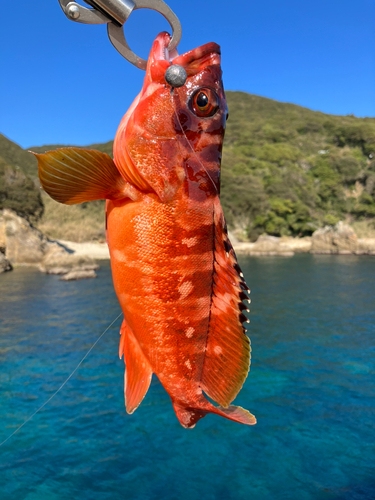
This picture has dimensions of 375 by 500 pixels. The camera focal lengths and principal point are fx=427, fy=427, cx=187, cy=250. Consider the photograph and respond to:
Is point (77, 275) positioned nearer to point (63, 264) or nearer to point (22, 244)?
point (63, 264)

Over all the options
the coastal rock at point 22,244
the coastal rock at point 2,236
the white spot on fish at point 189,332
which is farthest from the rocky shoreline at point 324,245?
the white spot on fish at point 189,332

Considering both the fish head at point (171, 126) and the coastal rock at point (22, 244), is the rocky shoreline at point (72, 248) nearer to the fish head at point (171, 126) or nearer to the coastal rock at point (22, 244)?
the coastal rock at point (22, 244)

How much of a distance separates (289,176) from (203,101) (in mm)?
71213

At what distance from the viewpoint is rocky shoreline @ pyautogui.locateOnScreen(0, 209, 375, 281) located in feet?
112

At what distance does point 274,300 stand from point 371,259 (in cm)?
2502

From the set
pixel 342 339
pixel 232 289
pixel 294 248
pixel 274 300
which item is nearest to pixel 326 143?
pixel 294 248

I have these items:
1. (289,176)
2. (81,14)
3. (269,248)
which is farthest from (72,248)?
(81,14)

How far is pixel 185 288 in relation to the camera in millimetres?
1794

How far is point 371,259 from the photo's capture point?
45125 mm

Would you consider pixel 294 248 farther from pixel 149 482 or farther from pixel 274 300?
pixel 149 482

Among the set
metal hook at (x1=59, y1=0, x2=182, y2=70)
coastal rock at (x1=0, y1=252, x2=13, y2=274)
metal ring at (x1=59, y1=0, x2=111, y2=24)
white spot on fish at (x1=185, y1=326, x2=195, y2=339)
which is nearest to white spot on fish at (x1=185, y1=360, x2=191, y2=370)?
white spot on fish at (x1=185, y1=326, x2=195, y2=339)

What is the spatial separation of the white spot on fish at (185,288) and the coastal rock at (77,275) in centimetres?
3006

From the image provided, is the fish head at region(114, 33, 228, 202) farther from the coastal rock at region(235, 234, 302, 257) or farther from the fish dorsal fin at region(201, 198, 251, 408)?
the coastal rock at region(235, 234, 302, 257)

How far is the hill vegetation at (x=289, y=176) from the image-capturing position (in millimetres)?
61812
